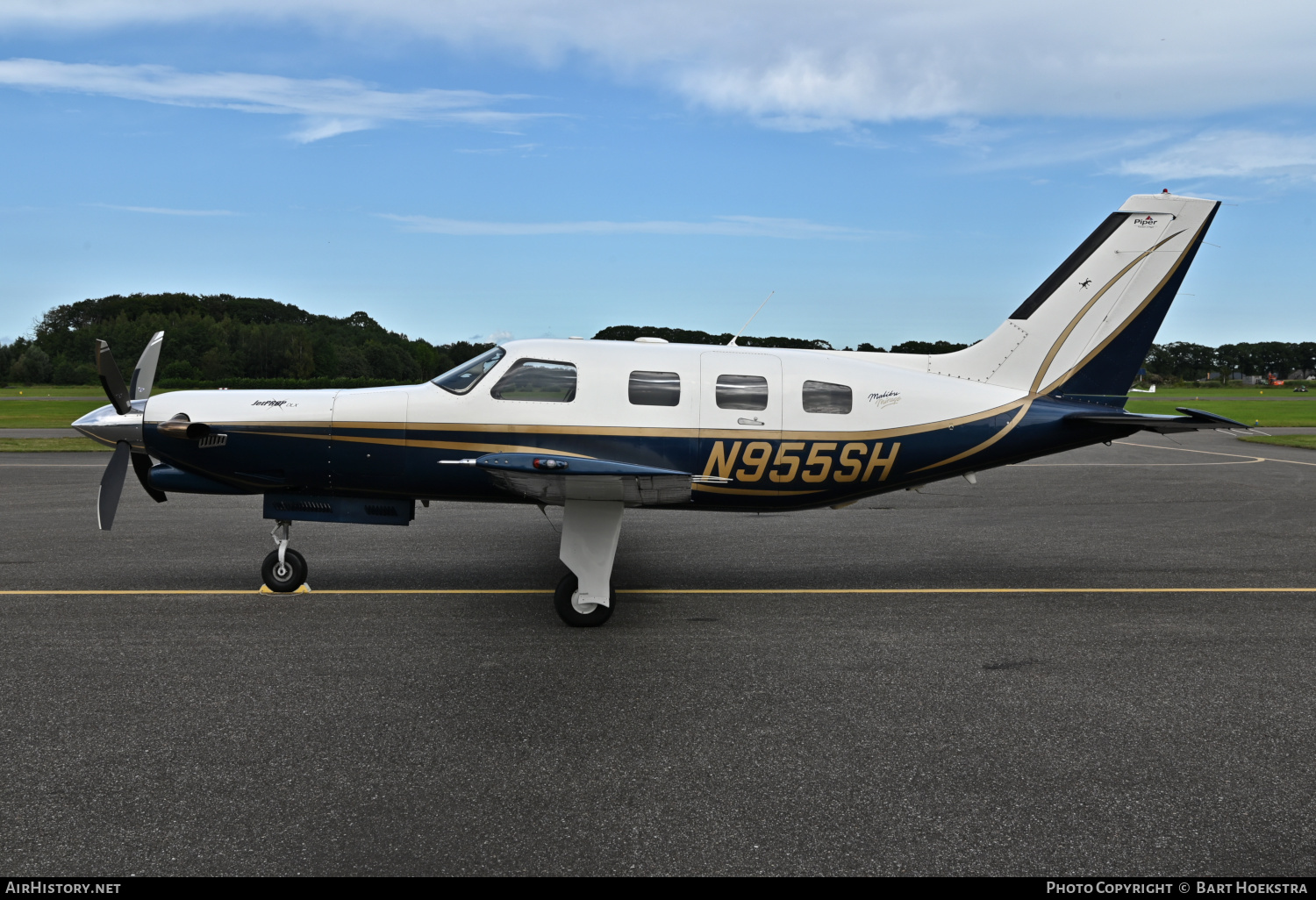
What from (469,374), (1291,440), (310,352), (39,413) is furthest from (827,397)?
(39,413)

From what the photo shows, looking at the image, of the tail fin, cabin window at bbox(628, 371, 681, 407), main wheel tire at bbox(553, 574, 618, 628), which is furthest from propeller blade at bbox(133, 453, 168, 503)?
the tail fin

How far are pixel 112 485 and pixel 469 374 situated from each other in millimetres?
3541

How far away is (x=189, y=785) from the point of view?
416 cm

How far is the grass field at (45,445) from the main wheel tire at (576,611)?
64.4 ft

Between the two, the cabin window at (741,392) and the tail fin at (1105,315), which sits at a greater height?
the tail fin at (1105,315)

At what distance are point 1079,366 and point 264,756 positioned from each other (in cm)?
833

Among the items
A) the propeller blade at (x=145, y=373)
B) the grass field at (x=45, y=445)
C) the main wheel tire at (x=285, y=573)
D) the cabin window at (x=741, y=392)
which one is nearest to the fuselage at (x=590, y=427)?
the cabin window at (x=741, y=392)

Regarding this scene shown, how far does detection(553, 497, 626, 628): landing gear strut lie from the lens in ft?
23.1

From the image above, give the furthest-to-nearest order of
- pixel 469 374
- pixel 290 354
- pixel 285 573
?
pixel 290 354 < pixel 285 573 < pixel 469 374

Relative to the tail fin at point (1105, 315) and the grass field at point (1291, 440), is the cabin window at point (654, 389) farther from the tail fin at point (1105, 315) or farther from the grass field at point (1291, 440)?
the grass field at point (1291, 440)

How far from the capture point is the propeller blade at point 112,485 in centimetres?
763

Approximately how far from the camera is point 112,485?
7.72 meters

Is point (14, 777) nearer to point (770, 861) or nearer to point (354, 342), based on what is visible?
point (770, 861)

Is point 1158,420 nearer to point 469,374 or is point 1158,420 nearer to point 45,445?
point 469,374
